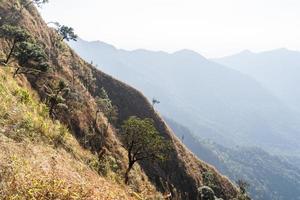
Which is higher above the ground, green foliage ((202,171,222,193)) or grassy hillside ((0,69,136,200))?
grassy hillside ((0,69,136,200))

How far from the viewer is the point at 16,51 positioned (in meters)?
61.8

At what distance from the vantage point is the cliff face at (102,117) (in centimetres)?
6788

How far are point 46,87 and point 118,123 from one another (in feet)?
157

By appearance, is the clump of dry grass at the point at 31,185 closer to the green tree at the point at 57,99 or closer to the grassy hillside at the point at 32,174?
the grassy hillside at the point at 32,174

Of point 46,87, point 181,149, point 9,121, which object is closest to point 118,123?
point 181,149

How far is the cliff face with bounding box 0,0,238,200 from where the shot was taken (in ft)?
223

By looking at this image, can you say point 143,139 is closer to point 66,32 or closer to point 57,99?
point 57,99

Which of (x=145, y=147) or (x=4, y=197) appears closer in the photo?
(x=4, y=197)

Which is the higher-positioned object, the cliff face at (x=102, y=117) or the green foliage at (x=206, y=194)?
the cliff face at (x=102, y=117)

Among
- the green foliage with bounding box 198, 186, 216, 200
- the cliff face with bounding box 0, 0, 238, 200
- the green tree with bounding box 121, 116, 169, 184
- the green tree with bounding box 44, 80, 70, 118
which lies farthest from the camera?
the green foliage with bounding box 198, 186, 216, 200

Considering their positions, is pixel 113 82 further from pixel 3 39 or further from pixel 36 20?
pixel 3 39

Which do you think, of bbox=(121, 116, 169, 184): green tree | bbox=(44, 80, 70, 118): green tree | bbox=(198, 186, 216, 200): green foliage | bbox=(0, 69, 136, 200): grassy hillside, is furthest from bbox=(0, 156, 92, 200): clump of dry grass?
bbox=(198, 186, 216, 200): green foliage

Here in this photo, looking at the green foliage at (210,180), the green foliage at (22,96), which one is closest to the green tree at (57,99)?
the green foliage at (22,96)

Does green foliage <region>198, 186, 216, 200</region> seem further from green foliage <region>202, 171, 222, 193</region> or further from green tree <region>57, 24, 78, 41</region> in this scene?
green tree <region>57, 24, 78, 41</region>
